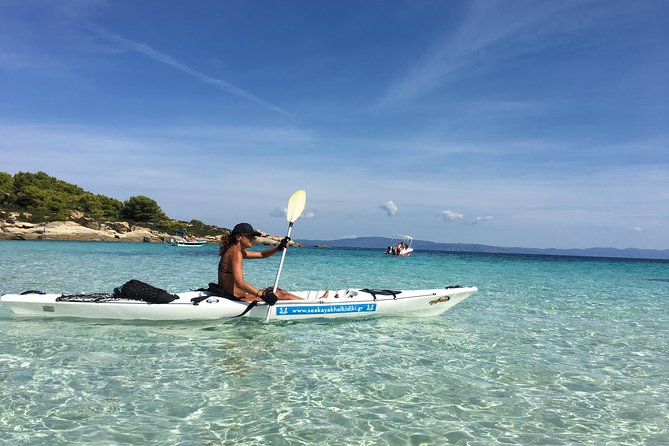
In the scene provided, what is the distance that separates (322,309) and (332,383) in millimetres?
4055

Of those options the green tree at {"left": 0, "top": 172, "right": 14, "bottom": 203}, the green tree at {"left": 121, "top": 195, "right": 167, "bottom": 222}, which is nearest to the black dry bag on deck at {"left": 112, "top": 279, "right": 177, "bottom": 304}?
the green tree at {"left": 0, "top": 172, "right": 14, "bottom": 203}

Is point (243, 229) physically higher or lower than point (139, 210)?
lower

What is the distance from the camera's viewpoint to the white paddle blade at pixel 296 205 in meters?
12.3

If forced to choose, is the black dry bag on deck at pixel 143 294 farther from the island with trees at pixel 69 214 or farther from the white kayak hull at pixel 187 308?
the island with trees at pixel 69 214

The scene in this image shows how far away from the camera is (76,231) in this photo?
77.4 metres

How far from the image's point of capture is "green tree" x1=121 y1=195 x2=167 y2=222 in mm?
102625

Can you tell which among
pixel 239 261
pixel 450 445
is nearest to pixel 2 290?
pixel 239 261

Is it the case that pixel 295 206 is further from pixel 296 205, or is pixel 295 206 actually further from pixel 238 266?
pixel 238 266

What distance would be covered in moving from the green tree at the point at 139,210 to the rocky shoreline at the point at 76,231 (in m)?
7.87

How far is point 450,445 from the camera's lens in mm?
4555

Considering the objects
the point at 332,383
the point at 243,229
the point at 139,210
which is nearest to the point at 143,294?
the point at 243,229

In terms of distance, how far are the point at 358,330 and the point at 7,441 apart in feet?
21.8

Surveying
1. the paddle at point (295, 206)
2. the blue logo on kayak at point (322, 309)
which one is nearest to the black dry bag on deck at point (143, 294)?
the blue logo on kayak at point (322, 309)

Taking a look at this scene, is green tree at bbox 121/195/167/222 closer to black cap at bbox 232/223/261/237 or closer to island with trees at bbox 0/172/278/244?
island with trees at bbox 0/172/278/244
